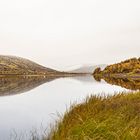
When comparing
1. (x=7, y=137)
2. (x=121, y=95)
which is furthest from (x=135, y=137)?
(x=121, y=95)

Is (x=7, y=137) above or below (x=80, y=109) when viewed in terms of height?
below

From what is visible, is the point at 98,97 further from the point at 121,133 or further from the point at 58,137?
the point at 121,133

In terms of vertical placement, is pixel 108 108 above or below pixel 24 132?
above

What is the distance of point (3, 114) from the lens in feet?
91.6

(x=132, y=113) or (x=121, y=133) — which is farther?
(x=132, y=113)

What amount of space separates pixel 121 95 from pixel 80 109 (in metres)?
5.42

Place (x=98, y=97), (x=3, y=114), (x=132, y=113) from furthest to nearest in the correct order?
(x=3, y=114) → (x=98, y=97) → (x=132, y=113)

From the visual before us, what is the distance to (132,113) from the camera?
51.0 ft

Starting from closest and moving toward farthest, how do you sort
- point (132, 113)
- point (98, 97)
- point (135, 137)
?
point (135, 137) < point (132, 113) < point (98, 97)

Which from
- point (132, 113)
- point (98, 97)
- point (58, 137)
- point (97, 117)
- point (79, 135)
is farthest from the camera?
point (98, 97)

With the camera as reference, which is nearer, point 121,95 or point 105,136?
point 105,136

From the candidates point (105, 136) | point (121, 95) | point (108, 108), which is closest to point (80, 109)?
point (108, 108)

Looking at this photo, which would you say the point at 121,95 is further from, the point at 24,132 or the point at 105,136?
the point at 105,136

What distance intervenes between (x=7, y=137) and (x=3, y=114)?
36.2 ft
